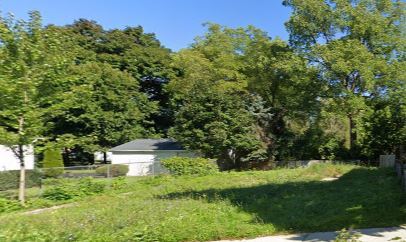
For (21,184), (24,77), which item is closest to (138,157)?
(21,184)

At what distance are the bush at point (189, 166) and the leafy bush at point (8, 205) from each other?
1092 cm

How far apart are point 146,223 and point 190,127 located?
70.5ft

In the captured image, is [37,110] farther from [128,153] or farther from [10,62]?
[128,153]

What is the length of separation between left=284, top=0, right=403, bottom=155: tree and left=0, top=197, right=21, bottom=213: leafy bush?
2065 centimetres

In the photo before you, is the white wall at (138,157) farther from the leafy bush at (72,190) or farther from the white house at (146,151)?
the leafy bush at (72,190)

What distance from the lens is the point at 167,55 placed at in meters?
55.6

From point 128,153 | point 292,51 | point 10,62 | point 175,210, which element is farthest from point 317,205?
point 128,153

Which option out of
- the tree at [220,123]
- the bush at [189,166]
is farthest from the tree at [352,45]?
the bush at [189,166]

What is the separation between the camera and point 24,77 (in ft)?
52.5

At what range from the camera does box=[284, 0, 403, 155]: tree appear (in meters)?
29.3

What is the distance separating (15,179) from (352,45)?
2109 centimetres

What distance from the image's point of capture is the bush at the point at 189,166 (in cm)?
2589

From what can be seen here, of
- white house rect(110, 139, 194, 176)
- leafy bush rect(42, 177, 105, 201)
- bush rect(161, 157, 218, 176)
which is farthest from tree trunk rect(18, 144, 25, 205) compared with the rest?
white house rect(110, 139, 194, 176)

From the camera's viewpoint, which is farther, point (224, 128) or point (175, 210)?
point (224, 128)
